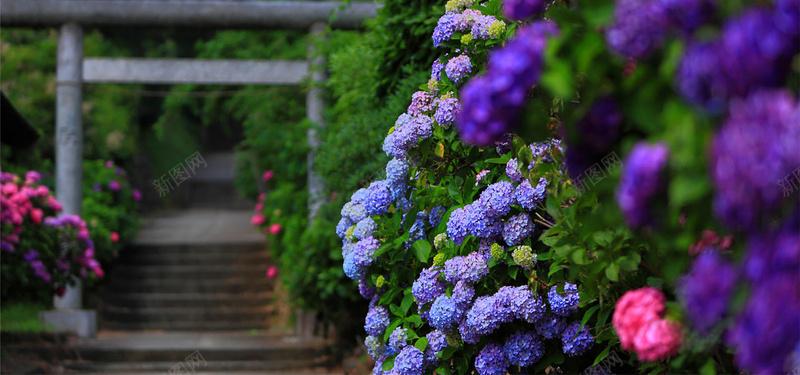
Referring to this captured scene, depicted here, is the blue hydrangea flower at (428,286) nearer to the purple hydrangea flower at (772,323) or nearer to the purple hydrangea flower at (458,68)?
the purple hydrangea flower at (458,68)

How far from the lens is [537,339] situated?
274 cm

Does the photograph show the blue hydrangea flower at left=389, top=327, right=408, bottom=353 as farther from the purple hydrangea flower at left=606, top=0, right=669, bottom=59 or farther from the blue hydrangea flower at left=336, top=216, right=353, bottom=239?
the purple hydrangea flower at left=606, top=0, right=669, bottom=59

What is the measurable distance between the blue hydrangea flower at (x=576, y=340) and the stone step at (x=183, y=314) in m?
6.93

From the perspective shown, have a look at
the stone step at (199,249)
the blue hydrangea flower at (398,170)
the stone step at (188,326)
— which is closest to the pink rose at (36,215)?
the stone step at (188,326)

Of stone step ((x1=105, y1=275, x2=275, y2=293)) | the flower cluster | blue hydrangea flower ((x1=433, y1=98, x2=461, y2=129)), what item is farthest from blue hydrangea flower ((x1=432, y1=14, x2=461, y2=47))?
stone step ((x1=105, y1=275, x2=275, y2=293))

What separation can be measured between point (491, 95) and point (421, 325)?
1.98 metres

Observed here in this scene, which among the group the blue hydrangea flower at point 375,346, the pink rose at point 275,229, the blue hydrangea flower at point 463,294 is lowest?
the blue hydrangea flower at point 375,346

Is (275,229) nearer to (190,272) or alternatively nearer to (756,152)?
(190,272)

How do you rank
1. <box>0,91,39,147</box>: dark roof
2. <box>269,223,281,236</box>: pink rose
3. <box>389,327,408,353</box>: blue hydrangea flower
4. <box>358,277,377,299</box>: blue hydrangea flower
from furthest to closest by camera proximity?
<box>269,223,281,236</box>: pink rose, <box>0,91,39,147</box>: dark roof, <box>358,277,377,299</box>: blue hydrangea flower, <box>389,327,408,353</box>: blue hydrangea flower

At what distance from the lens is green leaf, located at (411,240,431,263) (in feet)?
9.50

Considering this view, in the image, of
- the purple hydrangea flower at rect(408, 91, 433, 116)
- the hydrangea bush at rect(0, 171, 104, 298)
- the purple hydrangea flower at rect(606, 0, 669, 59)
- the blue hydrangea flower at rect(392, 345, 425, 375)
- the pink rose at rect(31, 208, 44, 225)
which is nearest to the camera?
the purple hydrangea flower at rect(606, 0, 669, 59)

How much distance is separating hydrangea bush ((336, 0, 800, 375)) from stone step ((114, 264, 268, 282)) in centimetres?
729

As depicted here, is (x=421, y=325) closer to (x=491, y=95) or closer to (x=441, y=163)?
(x=441, y=163)

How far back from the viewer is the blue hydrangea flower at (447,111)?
2.87 m
